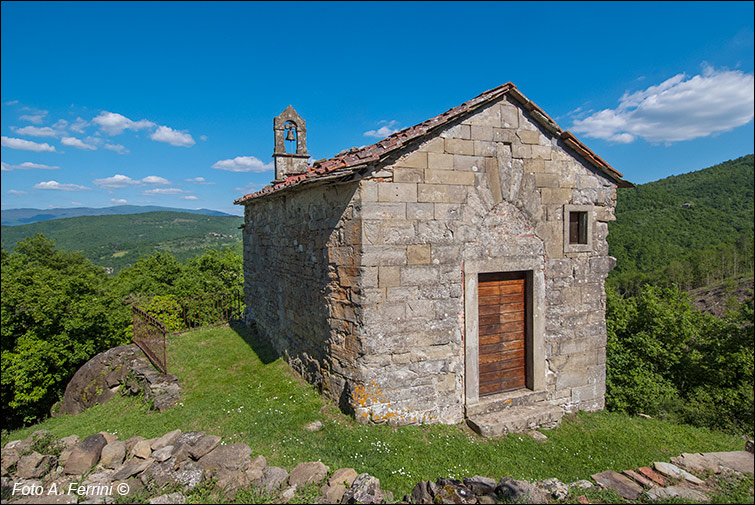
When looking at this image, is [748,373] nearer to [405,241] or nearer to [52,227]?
[405,241]

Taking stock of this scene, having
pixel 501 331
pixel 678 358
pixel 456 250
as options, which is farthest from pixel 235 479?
pixel 678 358

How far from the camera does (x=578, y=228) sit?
7562 millimetres

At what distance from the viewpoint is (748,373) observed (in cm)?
1411

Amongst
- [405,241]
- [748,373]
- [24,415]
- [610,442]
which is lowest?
[24,415]

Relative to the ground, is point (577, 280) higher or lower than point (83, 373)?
higher

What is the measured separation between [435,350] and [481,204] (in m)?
2.52

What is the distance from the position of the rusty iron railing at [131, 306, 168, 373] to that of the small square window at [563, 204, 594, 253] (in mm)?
8536

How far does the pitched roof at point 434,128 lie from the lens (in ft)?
19.7

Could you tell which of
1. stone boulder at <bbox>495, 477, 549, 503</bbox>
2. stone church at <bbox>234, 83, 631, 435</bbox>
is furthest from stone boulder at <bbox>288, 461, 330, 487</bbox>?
stone boulder at <bbox>495, 477, 549, 503</bbox>

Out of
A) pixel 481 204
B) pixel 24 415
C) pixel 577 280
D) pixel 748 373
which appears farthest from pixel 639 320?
pixel 24 415

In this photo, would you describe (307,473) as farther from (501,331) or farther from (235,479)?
(501,331)

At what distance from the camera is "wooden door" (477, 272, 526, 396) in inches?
270

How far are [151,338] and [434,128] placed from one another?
8669 millimetres

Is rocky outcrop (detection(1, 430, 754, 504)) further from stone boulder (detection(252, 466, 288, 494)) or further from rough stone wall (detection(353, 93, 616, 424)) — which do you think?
rough stone wall (detection(353, 93, 616, 424))
